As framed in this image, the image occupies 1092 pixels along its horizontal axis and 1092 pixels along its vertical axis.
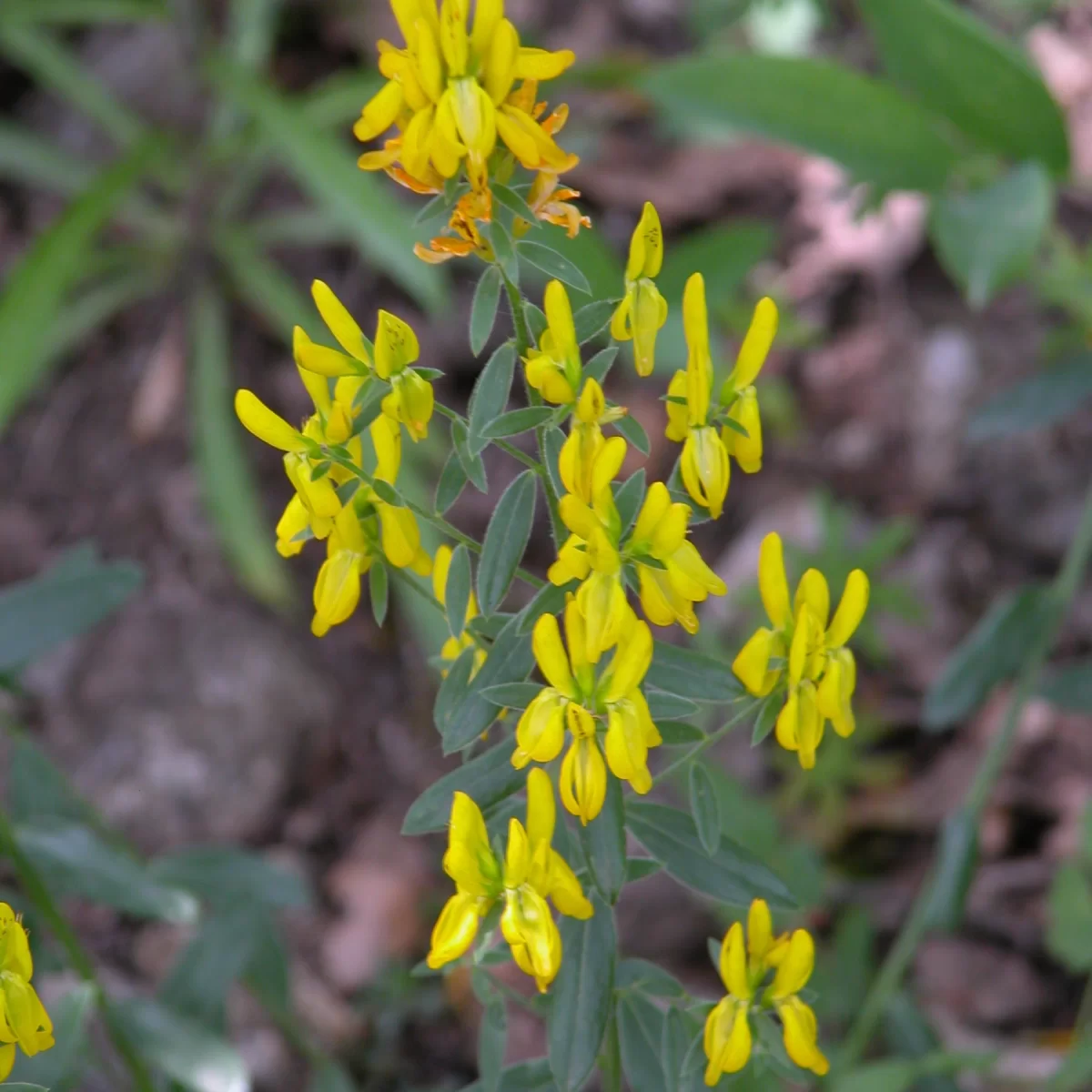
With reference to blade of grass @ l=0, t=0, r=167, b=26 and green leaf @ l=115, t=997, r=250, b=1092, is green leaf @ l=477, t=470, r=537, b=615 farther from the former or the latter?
blade of grass @ l=0, t=0, r=167, b=26

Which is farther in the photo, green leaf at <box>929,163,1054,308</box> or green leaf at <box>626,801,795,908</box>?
green leaf at <box>929,163,1054,308</box>

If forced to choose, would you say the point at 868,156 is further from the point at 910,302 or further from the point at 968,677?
the point at 910,302

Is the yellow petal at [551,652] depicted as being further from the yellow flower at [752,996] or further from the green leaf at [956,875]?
the green leaf at [956,875]

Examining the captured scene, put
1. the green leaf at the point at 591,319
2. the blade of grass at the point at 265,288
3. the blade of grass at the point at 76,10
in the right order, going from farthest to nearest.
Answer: the blade of grass at the point at 265,288 < the blade of grass at the point at 76,10 < the green leaf at the point at 591,319

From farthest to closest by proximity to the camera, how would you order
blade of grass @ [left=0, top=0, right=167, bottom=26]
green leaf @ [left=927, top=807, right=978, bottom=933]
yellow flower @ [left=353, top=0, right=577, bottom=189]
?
1. blade of grass @ [left=0, top=0, right=167, bottom=26]
2. green leaf @ [left=927, top=807, right=978, bottom=933]
3. yellow flower @ [left=353, top=0, right=577, bottom=189]

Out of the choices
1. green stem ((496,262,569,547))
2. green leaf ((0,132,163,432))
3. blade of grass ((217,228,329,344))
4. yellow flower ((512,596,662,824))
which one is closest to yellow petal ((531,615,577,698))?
yellow flower ((512,596,662,824))

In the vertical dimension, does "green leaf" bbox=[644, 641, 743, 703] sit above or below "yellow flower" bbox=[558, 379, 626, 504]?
below

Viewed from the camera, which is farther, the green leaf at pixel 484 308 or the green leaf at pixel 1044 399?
the green leaf at pixel 1044 399

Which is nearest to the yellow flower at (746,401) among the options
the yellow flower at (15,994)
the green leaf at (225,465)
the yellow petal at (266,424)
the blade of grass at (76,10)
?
the yellow petal at (266,424)
